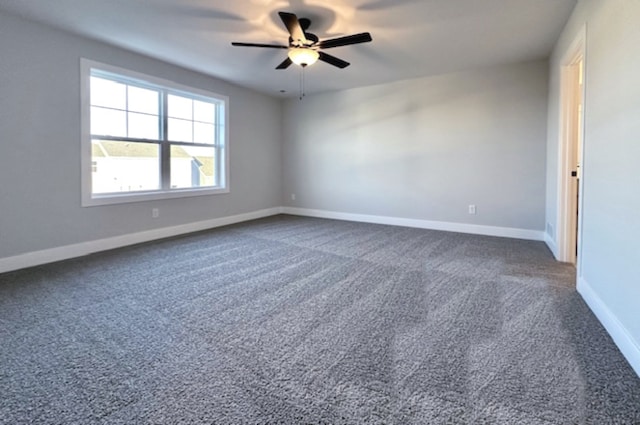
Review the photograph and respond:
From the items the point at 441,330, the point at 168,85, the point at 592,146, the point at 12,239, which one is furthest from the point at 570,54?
the point at 12,239

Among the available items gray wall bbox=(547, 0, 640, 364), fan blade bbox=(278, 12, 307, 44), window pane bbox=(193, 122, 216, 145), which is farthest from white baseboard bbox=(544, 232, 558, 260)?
window pane bbox=(193, 122, 216, 145)

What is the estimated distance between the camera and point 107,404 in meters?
1.46

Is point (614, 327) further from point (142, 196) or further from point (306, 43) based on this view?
point (142, 196)

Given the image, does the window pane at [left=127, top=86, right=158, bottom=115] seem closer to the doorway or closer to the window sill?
the window sill

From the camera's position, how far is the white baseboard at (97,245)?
3418mm

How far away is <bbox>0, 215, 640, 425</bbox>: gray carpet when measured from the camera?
144 cm

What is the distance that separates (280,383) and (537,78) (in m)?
5.13

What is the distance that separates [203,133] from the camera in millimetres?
5551

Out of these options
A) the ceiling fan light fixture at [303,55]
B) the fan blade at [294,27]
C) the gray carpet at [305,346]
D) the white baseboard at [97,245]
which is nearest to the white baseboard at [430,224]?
the gray carpet at [305,346]

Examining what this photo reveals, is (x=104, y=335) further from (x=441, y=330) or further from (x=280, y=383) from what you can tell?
(x=441, y=330)

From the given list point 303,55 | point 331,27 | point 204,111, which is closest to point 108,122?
point 204,111

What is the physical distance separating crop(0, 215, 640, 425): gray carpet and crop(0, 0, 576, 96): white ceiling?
98.0 inches

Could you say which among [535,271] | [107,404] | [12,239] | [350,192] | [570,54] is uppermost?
[570,54]

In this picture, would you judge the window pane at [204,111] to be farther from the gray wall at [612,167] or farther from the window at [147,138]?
the gray wall at [612,167]
